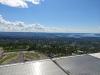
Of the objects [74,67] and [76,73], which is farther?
[74,67]

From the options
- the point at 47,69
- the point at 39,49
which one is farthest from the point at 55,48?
the point at 47,69

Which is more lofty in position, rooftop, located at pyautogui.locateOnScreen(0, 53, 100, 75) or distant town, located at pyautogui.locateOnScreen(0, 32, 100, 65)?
rooftop, located at pyautogui.locateOnScreen(0, 53, 100, 75)

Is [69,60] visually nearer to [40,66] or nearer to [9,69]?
[40,66]

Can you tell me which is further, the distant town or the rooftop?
the distant town

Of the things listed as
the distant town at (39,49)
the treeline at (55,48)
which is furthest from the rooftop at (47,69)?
the treeline at (55,48)

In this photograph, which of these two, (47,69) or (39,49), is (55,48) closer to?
(39,49)

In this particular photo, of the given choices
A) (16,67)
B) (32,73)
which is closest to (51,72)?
(32,73)

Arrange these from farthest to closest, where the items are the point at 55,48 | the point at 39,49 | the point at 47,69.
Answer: the point at 39,49 < the point at 55,48 < the point at 47,69

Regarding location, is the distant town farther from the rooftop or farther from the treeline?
the rooftop

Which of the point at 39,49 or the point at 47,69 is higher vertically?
the point at 47,69

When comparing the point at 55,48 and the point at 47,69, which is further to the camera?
the point at 55,48

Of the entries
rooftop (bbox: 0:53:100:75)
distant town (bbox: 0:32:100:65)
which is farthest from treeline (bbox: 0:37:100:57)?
rooftop (bbox: 0:53:100:75)
